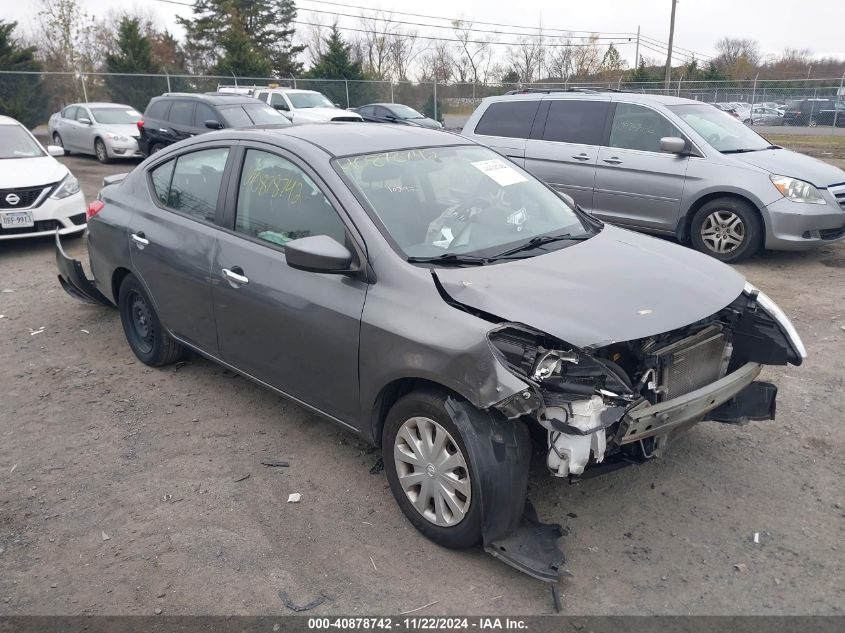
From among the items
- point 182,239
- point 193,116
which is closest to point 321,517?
point 182,239

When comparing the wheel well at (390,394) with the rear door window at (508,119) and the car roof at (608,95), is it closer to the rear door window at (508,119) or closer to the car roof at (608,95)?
the car roof at (608,95)

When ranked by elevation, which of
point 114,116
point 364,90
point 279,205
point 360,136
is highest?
point 364,90

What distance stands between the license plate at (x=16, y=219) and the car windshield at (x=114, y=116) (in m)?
10.2

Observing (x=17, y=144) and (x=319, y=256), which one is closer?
(x=319, y=256)

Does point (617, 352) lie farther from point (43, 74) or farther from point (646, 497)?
point (43, 74)

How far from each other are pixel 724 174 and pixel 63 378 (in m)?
6.73

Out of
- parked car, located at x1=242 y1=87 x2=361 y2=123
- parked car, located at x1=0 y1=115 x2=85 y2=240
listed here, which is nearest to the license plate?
parked car, located at x1=0 y1=115 x2=85 y2=240

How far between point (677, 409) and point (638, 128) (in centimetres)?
599

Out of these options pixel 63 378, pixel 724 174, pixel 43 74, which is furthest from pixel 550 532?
pixel 43 74

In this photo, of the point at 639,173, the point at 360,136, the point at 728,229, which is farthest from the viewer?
the point at 639,173

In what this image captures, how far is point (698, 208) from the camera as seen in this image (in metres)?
7.77

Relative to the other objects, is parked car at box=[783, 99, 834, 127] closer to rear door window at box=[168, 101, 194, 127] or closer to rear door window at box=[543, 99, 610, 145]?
rear door window at box=[543, 99, 610, 145]

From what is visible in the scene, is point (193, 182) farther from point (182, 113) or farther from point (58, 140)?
point (58, 140)

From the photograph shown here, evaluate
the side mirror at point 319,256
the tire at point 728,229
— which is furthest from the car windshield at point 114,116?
the side mirror at point 319,256
